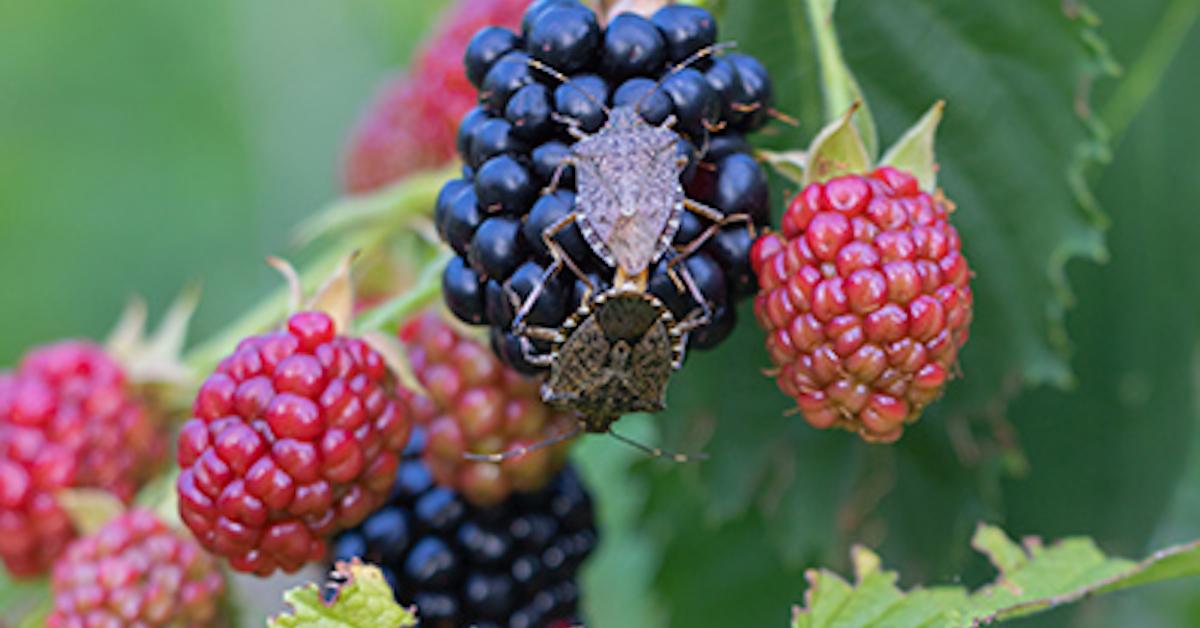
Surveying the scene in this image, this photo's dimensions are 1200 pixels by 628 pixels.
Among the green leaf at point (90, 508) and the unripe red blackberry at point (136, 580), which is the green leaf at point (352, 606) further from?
the green leaf at point (90, 508)

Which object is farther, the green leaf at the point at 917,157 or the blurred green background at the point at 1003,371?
the blurred green background at the point at 1003,371

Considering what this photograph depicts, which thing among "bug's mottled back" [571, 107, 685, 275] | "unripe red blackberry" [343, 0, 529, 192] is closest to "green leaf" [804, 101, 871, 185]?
"bug's mottled back" [571, 107, 685, 275]

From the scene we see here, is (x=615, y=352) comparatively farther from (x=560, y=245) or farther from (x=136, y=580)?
(x=136, y=580)

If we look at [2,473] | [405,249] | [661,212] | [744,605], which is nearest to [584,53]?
[661,212]

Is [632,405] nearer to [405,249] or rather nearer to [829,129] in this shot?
[829,129]

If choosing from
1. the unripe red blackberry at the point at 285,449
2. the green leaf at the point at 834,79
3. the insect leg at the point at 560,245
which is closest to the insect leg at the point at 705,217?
the insect leg at the point at 560,245

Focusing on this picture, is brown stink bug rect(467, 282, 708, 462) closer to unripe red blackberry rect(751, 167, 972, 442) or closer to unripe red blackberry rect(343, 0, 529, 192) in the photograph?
unripe red blackberry rect(751, 167, 972, 442)
